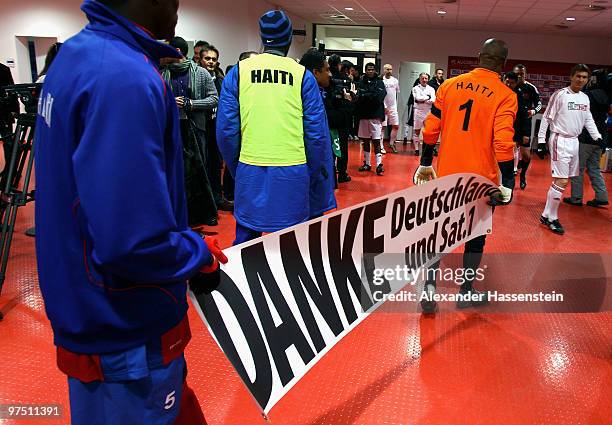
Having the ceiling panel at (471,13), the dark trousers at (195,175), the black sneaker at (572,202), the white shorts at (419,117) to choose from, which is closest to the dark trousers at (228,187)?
the dark trousers at (195,175)

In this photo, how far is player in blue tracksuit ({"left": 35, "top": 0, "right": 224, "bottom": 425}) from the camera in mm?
836

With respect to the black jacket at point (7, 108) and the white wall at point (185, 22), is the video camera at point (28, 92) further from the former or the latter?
the white wall at point (185, 22)

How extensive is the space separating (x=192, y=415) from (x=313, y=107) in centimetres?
166

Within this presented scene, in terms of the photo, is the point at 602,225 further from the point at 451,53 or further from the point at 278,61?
the point at 451,53

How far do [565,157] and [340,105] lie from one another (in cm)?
291

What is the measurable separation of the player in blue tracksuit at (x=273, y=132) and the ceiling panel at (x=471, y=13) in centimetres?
827

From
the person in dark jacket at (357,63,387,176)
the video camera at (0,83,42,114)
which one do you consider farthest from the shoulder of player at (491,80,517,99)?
the person in dark jacket at (357,63,387,176)

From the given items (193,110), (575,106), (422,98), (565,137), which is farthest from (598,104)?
(422,98)

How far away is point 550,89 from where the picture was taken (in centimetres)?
1383

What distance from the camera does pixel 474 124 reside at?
2.94 m

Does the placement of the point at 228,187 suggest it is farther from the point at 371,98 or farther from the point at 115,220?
the point at 115,220

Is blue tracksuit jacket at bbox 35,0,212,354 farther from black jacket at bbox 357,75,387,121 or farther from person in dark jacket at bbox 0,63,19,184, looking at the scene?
black jacket at bbox 357,75,387,121

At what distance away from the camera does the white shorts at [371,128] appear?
7.88 m

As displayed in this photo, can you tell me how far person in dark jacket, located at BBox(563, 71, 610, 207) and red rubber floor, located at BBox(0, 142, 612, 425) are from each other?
332 centimetres
